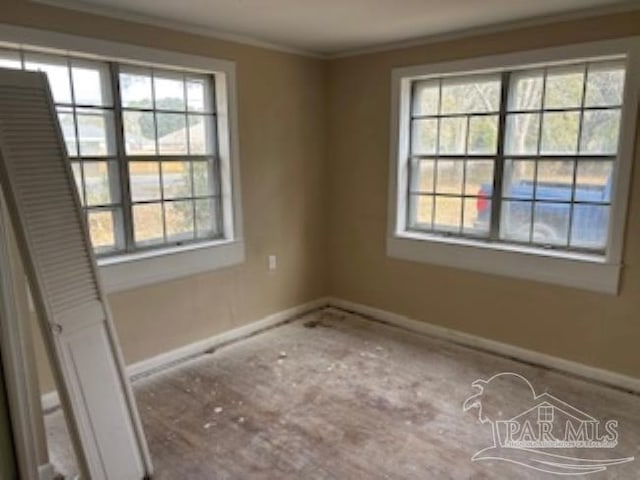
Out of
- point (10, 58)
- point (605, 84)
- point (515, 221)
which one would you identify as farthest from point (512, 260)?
point (10, 58)

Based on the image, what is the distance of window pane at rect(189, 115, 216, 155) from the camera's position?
3.42 meters

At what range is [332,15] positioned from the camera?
289cm

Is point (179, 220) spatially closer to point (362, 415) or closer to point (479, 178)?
point (362, 415)

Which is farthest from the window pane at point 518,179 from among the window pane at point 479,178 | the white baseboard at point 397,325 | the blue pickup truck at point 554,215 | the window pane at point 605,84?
the white baseboard at point 397,325

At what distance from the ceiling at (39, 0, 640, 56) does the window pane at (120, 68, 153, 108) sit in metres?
0.35

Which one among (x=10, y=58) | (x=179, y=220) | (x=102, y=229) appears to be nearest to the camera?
(x=10, y=58)

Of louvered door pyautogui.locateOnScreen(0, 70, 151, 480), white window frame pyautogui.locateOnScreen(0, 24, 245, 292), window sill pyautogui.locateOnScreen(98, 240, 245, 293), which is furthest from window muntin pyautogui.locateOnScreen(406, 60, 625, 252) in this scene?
louvered door pyautogui.locateOnScreen(0, 70, 151, 480)

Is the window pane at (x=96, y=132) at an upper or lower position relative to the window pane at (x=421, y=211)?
upper

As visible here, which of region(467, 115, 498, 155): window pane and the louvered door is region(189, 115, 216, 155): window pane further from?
region(467, 115, 498, 155): window pane

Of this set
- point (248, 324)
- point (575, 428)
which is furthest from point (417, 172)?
point (575, 428)

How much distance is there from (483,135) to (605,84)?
829 mm

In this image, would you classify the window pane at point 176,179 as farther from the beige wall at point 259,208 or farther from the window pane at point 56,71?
the window pane at point 56,71

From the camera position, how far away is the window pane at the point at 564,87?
3.00 meters

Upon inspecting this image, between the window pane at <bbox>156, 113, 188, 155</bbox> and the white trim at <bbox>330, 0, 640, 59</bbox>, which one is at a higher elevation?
the white trim at <bbox>330, 0, 640, 59</bbox>
